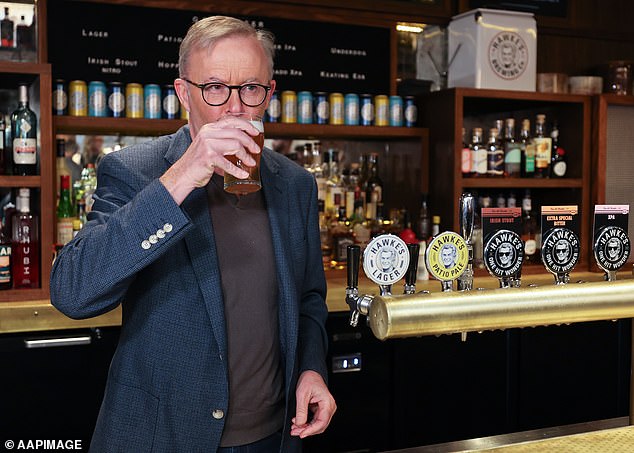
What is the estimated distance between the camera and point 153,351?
1.51 metres

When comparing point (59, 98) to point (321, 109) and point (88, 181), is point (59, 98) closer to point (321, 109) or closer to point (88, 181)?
point (88, 181)

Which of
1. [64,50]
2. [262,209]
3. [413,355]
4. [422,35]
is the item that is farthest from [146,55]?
[262,209]

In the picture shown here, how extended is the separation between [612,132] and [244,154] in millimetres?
2866

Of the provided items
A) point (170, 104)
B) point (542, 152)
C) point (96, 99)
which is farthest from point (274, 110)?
point (542, 152)

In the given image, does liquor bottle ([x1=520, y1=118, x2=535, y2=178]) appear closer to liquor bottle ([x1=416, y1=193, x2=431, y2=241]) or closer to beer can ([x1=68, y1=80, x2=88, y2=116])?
liquor bottle ([x1=416, y1=193, x2=431, y2=241])

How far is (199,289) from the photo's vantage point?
4.89 ft

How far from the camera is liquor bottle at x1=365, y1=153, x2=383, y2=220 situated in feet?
11.8

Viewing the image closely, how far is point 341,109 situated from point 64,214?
4.04ft

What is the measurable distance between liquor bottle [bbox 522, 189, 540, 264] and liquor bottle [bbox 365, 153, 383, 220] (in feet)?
2.23

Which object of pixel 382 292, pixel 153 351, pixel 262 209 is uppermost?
pixel 262 209

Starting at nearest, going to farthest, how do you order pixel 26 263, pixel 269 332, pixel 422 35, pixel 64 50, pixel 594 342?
pixel 269 332
pixel 26 263
pixel 64 50
pixel 594 342
pixel 422 35

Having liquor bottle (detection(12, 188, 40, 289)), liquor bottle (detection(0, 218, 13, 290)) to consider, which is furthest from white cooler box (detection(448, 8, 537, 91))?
liquor bottle (detection(0, 218, 13, 290))

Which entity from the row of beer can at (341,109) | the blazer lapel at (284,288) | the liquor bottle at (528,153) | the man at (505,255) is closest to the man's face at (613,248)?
the man at (505,255)

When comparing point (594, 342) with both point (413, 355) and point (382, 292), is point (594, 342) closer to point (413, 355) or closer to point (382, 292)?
point (413, 355)
